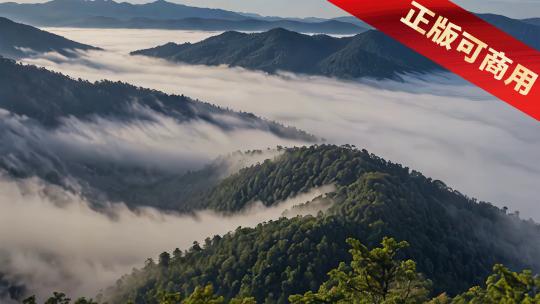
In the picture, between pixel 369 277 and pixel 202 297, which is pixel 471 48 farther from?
pixel 202 297

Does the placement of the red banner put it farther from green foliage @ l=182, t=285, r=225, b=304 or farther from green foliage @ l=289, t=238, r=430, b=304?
green foliage @ l=182, t=285, r=225, b=304

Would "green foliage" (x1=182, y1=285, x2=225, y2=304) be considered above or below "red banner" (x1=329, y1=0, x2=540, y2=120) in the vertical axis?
below

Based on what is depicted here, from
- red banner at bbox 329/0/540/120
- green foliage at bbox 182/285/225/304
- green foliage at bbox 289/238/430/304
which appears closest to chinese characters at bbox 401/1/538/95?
red banner at bbox 329/0/540/120

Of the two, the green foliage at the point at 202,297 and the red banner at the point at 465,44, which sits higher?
the red banner at the point at 465,44

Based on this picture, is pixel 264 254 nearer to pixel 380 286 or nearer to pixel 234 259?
pixel 234 259

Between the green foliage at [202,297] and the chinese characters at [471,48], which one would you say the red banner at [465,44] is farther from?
the green foliage at [202,297]

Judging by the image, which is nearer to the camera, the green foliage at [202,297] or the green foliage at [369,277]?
the green foliage at [202,297]

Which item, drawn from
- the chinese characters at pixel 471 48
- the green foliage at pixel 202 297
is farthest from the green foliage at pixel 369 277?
the chinese characters at pixel 471 48

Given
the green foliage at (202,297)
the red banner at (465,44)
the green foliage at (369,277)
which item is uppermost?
the red banner at (465,44)
